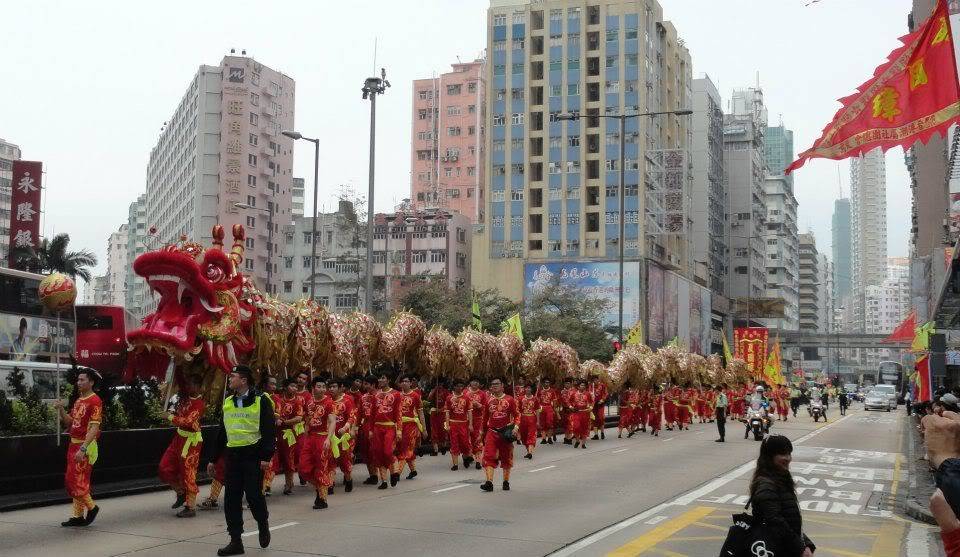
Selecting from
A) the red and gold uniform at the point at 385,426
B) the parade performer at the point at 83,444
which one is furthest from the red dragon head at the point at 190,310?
the red and gold uniform at the point at 385,426

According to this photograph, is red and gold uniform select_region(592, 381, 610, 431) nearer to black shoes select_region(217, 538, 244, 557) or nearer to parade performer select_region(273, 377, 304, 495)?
parade performer select_region(273, 377, 304, 495)

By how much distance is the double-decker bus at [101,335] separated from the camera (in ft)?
85.9

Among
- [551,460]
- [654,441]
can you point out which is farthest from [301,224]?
[551,460]

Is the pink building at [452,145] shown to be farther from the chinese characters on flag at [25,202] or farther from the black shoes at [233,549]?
the black shoes at [233,549]

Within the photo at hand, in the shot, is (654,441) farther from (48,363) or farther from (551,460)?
(48,363)

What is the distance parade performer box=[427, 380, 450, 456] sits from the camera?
21.1 meters

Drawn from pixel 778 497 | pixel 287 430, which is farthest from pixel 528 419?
pixel 778 497

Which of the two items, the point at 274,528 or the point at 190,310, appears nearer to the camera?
the point at 274,528

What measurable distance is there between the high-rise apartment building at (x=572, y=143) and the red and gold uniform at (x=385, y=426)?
187 feet

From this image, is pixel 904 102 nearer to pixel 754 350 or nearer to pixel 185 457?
pixel 185 457

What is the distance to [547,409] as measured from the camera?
25.4 metres

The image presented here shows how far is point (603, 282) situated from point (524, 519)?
187ft

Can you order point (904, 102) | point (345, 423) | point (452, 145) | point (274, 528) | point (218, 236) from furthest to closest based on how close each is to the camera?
point (452, 145)
point (345, 423)
point (218, 236)
point (904, 102)
point (274, 528)

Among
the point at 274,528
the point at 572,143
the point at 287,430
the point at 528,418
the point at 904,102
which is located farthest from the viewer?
the point at 572,143
